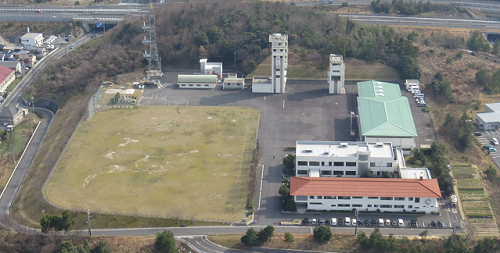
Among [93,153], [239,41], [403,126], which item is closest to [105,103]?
[93,153]

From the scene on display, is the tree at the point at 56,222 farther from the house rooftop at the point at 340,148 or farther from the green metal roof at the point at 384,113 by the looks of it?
the green metal roof at the point at 384,113

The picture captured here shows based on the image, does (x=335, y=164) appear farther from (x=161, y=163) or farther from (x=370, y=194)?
(x=161, y=163)

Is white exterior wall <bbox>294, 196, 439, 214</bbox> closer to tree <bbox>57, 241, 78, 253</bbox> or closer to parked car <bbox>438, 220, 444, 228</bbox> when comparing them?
parked car <bbox>438, 220, 444, 228</bbox>

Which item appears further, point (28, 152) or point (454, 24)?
point (454, 24)

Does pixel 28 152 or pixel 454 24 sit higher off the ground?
pixel 454 24

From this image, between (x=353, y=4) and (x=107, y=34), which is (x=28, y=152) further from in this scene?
(x=353, y=4)

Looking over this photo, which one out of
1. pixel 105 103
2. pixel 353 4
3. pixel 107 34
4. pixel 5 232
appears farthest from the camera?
pixel 353 4

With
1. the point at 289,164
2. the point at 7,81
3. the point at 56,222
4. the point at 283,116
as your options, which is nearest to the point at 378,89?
the point at 283,116

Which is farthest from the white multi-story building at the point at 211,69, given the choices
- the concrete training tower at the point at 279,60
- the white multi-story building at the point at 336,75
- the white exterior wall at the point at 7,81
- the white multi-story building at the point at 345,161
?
the white exterior wall at the point at 7,81
